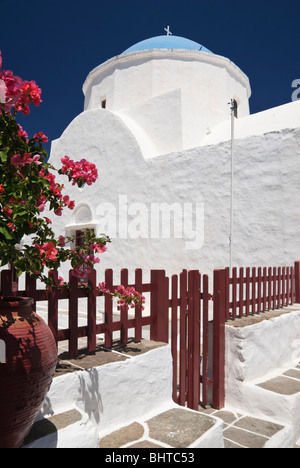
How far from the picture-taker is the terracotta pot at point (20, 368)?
155 cm

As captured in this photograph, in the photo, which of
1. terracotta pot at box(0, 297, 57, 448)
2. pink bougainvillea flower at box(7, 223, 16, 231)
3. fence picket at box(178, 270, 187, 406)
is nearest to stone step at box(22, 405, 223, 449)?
terracotta pot at box(0, 297, 57, 448)

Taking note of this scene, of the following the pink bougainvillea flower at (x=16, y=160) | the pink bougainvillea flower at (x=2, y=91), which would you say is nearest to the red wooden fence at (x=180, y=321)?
the pink bougainvillea flower at (x=16, y=160)

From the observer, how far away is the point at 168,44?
11422 millimetres

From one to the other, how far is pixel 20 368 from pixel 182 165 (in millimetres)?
6515

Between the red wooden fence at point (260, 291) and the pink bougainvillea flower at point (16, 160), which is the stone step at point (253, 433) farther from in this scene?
the pink bougainvillea flower at point (16, 160)

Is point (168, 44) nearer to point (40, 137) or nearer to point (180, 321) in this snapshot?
point (180, 321)

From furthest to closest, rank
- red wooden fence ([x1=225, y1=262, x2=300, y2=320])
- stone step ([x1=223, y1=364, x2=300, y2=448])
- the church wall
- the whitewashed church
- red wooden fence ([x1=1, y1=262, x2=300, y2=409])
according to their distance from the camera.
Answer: the whitewashed church
the church wall
red wooden fence ([x1=225, y1=262, x2=300, y2=320])
stone step ([x1=223, y1=364, x2=300, y2=448])
red wooden fence ([x1=1, y1=262, x2=300, y2=409])

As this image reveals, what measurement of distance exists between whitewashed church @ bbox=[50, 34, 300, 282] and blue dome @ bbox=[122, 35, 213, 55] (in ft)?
0.19

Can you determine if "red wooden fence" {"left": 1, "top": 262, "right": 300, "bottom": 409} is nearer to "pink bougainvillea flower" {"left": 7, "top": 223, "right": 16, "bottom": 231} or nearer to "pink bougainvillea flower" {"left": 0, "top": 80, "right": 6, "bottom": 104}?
"pink bougainvillea flower" {"left": 7, "top": 223, "right": 16, "bottom": 231}

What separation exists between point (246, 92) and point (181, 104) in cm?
435

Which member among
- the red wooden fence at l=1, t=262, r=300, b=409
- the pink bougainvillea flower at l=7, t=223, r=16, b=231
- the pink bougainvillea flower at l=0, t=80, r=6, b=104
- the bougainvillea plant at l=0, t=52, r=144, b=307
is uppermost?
the pink bougainvillea flower at l=0, t=80, r=6, b=104

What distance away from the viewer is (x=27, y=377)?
1.59 metres

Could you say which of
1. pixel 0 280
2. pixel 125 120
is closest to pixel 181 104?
pixel 125 120

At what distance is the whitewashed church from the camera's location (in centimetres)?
650
